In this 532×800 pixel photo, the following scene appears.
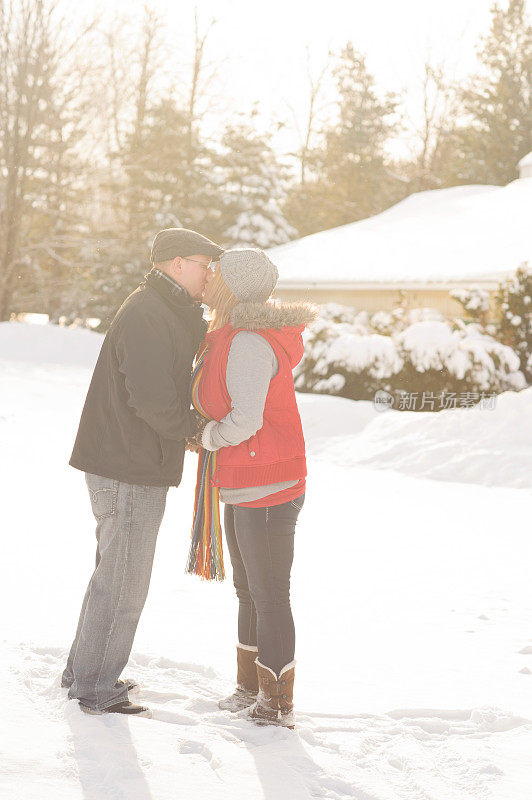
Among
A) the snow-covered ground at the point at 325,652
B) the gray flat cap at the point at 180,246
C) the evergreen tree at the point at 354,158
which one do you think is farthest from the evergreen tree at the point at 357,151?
the gray flat cap at the point at 180,246

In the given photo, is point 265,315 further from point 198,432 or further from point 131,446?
point 131,446

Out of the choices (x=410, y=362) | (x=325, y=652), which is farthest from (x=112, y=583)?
(x=410, y=362)

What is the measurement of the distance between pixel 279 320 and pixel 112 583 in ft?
3.86

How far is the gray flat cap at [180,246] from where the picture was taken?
12.1 feet

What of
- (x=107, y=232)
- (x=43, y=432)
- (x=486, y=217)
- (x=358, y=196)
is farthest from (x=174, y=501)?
(x=358, y=196)

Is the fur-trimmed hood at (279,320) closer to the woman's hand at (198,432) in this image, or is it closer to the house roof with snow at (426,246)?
the woman's hand at (198,432)

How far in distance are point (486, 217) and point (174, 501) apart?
19.3m

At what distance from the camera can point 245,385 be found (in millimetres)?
3479

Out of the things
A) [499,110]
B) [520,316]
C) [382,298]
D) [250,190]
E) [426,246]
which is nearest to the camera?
[520,316]

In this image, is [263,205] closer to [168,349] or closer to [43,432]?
[43,432]

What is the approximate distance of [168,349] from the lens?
11.6 feet

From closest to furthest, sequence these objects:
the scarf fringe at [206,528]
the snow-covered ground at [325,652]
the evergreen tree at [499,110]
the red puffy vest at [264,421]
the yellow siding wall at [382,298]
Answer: the snow-covered ground at [325,652], the red puffy vest at [264,421], the scarf fringe at [206,528], the yellow siding wall at [382,298], the evergreen tree at [499,110]

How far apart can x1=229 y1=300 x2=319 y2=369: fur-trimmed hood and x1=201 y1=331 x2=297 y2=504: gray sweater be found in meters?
0.04

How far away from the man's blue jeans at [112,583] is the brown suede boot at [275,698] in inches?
21.1
